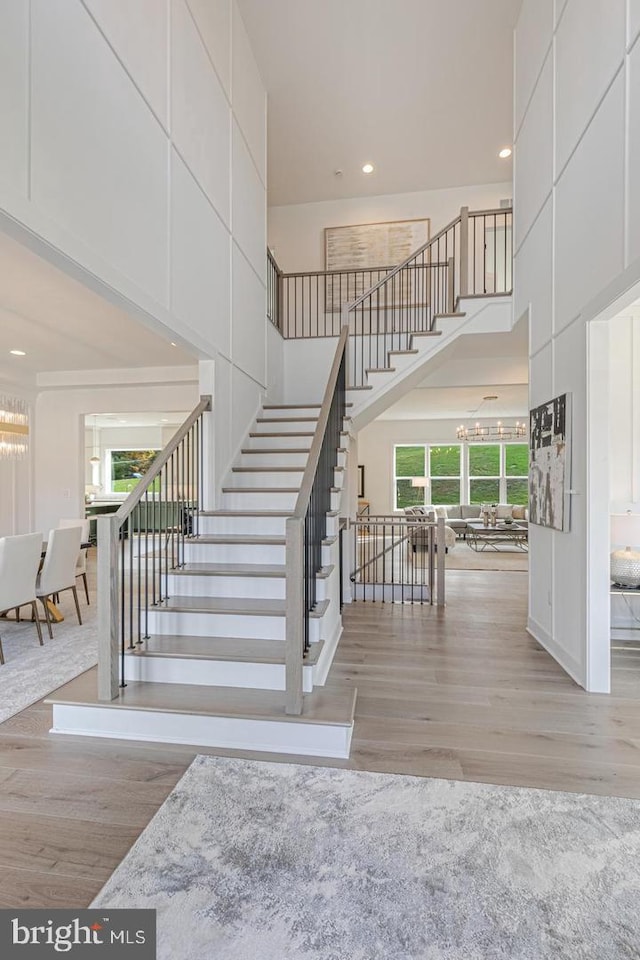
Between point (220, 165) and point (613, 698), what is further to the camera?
point (220, 165)

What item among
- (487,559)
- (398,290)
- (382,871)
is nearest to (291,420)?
(398,290)

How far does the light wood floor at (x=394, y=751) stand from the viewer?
1.72m

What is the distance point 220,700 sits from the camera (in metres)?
2.49

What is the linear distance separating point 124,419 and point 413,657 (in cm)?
1135

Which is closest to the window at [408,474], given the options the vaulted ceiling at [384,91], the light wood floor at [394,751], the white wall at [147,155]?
the vaulted ceiling at [384,91]

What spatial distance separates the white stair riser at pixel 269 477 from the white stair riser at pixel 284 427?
29.9 inches

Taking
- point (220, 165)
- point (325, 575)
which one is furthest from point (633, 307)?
point (220, 165)

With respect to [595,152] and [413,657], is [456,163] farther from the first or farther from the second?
[413,657]

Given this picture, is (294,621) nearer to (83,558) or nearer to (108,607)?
(108,607)

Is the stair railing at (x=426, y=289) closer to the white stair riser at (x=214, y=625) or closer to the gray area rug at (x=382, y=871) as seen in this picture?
the white stair riser at (x=214, y=625)

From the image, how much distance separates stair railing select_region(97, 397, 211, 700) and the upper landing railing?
2748mm

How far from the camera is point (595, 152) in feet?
9.12

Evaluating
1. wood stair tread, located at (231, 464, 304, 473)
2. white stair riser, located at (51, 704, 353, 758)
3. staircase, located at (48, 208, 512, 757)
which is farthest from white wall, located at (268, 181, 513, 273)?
white stair riser, located at (51, 704, 353, 758)

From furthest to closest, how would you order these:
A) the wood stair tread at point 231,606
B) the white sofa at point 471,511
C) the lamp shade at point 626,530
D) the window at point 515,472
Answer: the window at point 515,472 → the white sofa at point 471,511 → the lamp shade at point 626,530 → the wood stair tread at point 231,606
